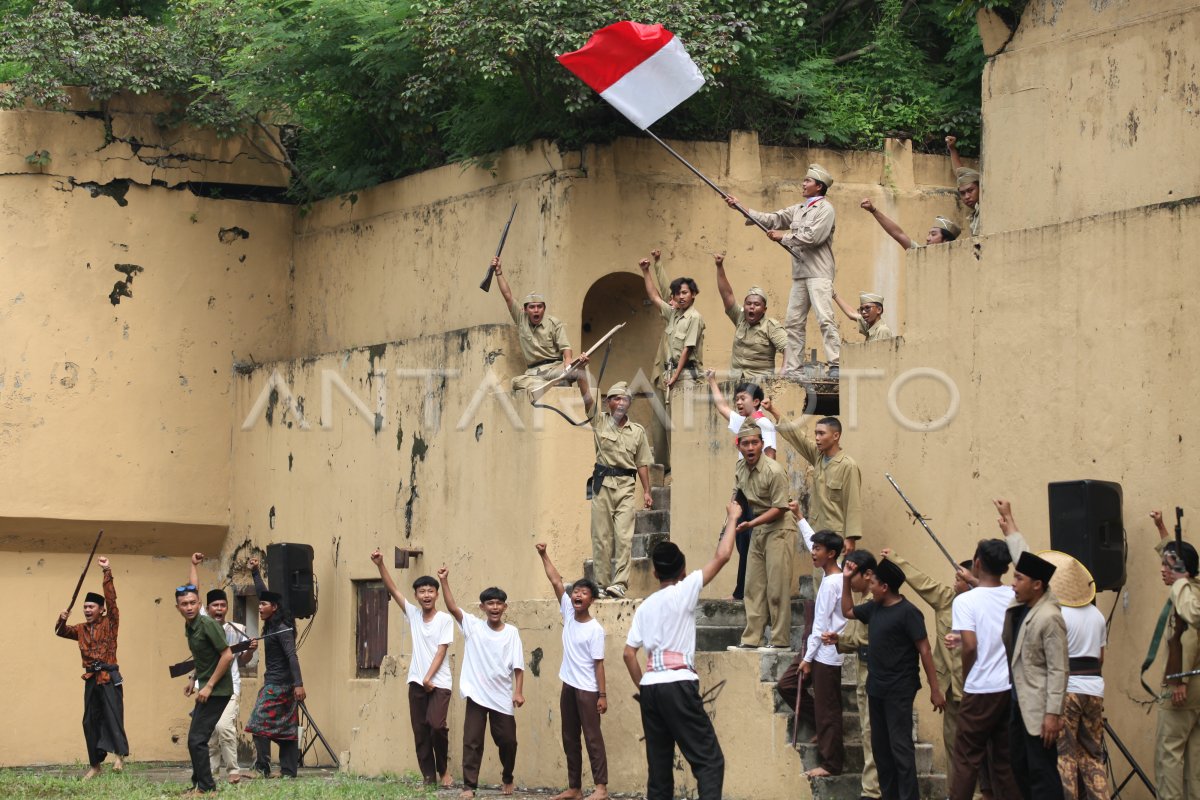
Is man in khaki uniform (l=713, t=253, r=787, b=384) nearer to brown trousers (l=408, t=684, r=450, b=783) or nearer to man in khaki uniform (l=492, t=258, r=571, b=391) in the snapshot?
man in khaki uniform (l=492, t=258, r=571, b=391)

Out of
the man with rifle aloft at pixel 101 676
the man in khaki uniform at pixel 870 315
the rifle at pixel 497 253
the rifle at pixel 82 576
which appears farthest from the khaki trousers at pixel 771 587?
the rifle at pixel 82 576

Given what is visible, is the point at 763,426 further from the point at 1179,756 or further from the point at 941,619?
the point at 1179,756

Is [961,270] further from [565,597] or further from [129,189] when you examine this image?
[129,189]

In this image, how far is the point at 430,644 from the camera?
15.4m

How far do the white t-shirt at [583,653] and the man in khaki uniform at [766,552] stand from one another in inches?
41.7

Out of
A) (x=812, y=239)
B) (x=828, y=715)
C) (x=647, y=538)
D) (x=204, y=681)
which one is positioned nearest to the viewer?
(x=828, y=715)

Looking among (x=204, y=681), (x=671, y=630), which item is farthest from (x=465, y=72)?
(x=671, y=630)

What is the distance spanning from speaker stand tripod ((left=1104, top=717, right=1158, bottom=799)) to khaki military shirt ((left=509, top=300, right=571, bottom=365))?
22.7 feet

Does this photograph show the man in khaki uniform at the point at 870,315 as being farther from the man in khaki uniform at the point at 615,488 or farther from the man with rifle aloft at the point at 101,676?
the man with rifle aloft at the point at 101,676

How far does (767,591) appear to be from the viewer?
43.6 feet

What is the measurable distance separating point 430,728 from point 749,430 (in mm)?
3798

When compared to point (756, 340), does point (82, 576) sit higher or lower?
lower

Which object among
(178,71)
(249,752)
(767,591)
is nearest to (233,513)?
(249,752)

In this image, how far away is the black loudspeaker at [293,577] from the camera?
18938mm
